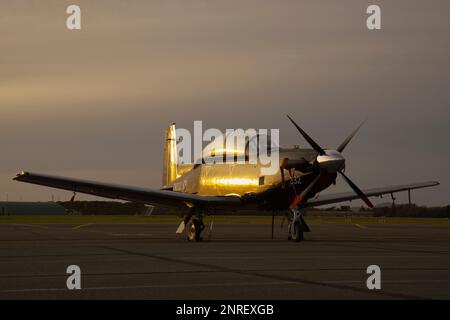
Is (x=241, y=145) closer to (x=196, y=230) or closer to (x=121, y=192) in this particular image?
(x=196, y=230)

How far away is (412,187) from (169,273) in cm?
1992

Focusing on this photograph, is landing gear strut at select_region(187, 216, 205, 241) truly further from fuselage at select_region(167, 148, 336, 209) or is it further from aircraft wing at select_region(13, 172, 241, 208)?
fuselage at select_region(167, 148, 336, 209)

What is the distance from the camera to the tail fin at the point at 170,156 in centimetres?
3466

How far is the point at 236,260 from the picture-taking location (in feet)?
53.3

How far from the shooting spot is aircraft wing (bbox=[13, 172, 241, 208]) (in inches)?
1019

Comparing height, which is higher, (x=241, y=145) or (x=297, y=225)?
(x=241, y=145)

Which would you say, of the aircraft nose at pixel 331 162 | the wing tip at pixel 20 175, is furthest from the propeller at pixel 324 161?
the wing tip at pixel 20 175

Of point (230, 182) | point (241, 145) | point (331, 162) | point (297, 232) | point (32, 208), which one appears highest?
point (241, 145)

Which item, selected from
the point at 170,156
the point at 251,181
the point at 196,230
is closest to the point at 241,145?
the point at 251,181

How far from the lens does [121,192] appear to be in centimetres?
2791

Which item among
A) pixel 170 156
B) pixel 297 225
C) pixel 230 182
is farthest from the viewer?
pixel 170 156

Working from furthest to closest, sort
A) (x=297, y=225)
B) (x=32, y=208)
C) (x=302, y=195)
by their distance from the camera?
(x=32, y=208), (x=297, y=225), (x=302, y=195)

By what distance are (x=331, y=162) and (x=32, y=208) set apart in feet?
424
